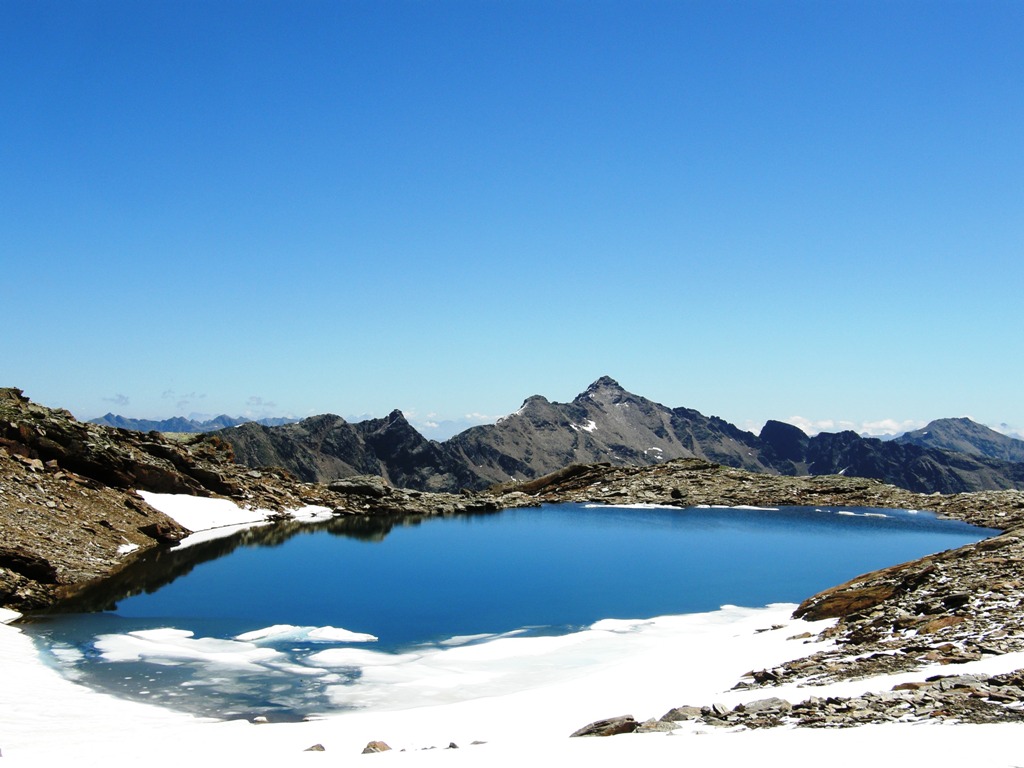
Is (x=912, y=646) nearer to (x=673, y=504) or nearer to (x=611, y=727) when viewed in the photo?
(x=611, y=727)

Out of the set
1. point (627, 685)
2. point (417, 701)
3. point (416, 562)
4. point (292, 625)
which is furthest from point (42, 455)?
point (627, 685)

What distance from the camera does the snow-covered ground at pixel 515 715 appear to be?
11.9m

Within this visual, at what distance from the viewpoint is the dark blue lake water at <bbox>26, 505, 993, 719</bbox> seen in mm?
25953

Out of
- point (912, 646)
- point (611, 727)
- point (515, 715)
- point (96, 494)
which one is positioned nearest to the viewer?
point (611, 727)

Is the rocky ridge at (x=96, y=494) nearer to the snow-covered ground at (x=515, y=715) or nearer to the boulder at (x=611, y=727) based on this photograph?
the snow-covered ground at (x=515, y=715)

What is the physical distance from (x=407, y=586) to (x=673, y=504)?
5352 cm

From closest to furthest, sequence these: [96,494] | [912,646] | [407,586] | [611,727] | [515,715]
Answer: [611,727] → [515,715] → [912,646] → [407,586] → [96,494]

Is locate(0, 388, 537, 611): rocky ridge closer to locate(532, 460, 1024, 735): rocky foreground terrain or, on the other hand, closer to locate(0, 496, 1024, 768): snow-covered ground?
locate(0, 496, 1024, 768): snow-covered ground

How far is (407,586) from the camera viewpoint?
140 feet

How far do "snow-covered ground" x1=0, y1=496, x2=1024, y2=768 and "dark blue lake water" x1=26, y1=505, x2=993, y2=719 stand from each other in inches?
63.8

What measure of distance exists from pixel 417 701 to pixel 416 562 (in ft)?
97.0

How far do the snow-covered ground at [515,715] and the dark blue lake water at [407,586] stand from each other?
1620mm

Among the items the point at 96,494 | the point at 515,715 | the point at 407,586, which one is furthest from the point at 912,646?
the point at 96,494

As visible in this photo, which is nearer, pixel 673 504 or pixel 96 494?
pixel 96 494
